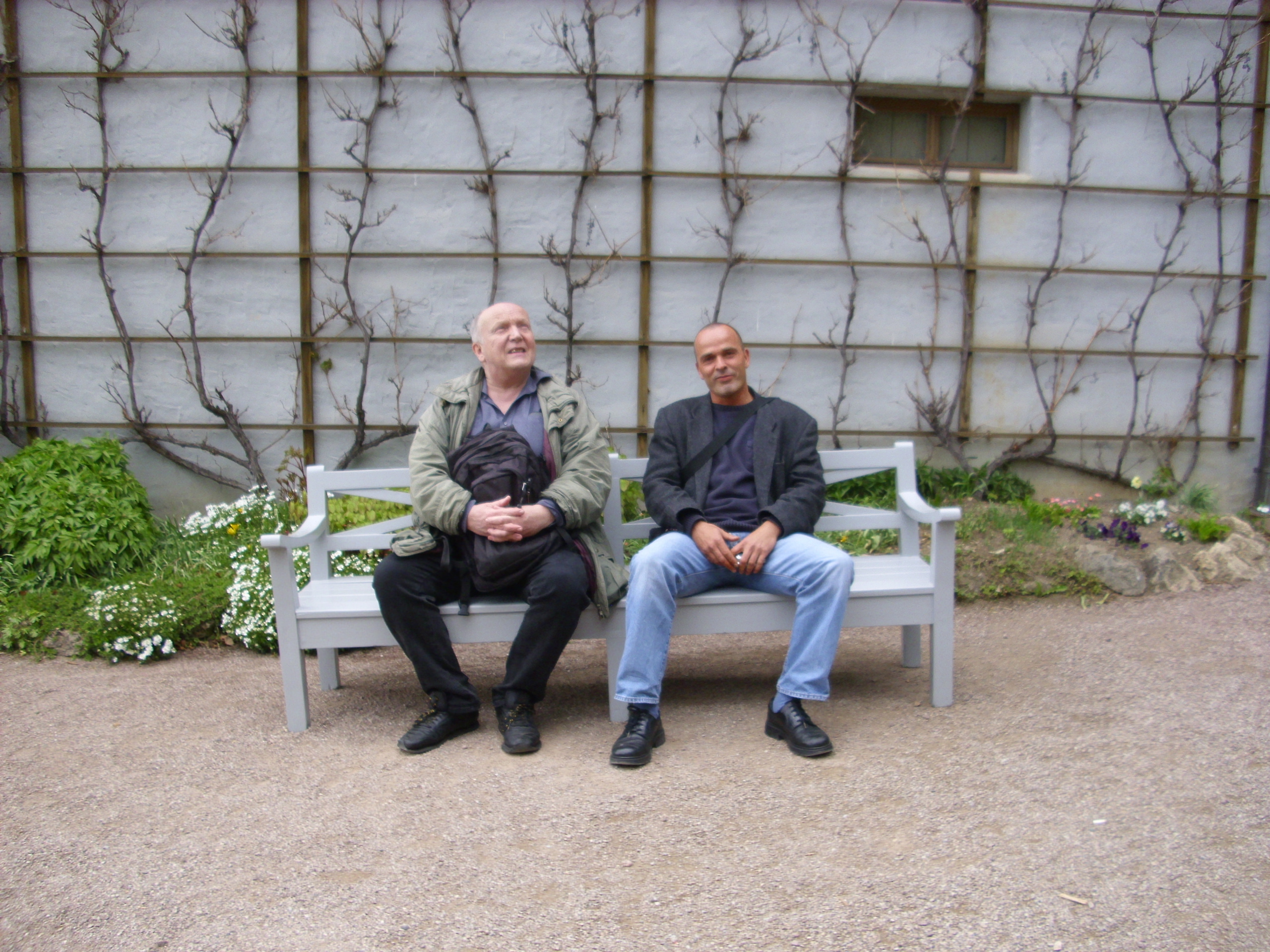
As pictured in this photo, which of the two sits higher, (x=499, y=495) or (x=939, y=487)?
(x=499, y=495)

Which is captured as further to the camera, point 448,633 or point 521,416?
point 521,416

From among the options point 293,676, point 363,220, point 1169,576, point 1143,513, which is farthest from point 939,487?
point 293,676

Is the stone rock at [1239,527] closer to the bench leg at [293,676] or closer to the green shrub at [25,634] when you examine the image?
the bench leg at [293,676]

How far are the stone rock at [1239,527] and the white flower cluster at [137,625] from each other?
16.9 ft

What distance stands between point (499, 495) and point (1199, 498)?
4654 millimetres

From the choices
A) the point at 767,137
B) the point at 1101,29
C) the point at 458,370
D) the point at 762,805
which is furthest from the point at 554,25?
the point at 762,805

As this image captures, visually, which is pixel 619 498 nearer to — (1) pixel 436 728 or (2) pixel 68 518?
(1) pixel 436 728

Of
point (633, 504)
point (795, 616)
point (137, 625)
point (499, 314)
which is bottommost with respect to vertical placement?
point (137, 625)

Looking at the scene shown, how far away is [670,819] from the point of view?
92.0 inches

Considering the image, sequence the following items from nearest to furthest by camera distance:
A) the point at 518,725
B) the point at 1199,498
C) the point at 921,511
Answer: the point at 518,725 → the point at 921,511 → the point at 1199,498

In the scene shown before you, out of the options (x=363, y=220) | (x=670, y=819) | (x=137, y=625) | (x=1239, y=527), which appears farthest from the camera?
(x=363, y=220)

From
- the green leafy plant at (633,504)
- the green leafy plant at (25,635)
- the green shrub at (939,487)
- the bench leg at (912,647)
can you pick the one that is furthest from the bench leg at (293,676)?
the green shrub at (939,487)

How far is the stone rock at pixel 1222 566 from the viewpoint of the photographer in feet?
15.0

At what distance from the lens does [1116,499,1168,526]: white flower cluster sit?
507 centimetres
